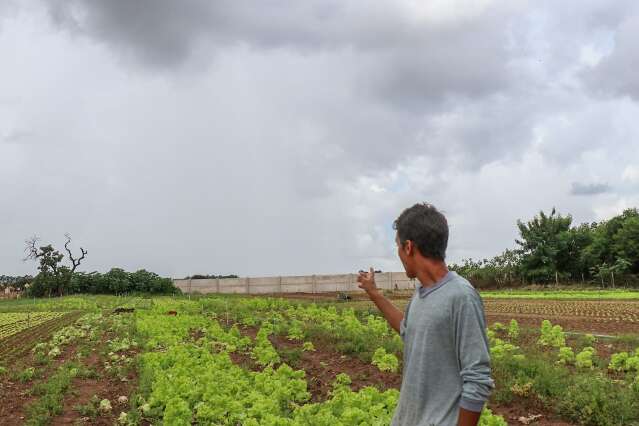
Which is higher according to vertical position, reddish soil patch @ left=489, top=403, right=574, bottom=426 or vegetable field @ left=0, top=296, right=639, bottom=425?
vegetable field @ left=0, top=296, right=639, bottom=425

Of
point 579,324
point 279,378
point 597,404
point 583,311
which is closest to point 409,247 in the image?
point 597,404

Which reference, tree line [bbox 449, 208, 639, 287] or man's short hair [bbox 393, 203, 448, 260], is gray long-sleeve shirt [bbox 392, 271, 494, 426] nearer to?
man's short hair [bbox 393, 203, 448, 260]

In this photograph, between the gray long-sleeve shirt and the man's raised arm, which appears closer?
the gray long-sleeve shirt

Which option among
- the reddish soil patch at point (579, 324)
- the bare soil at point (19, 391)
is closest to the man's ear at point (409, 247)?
the bare soil at point (19, 391)

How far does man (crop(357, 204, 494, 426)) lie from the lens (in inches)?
102

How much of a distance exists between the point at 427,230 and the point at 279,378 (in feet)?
24.2

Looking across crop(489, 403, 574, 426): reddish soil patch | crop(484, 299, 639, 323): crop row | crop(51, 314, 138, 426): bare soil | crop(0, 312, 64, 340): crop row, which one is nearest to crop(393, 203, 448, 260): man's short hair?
crop(489, 403, 574, 426): reddish soil patch

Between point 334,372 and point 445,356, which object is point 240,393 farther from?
point 445,356

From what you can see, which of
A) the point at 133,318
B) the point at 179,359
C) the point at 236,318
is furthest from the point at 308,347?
the point at 133,318

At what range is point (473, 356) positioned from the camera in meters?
2.59

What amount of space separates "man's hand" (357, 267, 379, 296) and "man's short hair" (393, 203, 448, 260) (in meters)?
0.55

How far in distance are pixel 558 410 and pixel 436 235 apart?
279 inches

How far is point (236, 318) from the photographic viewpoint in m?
22.0

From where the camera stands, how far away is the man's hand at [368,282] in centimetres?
329
